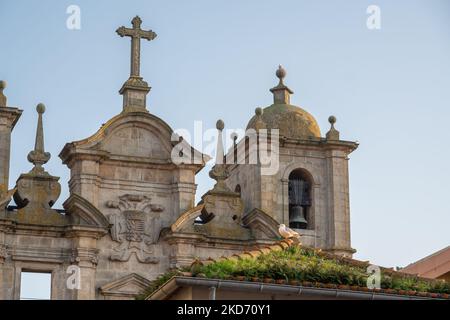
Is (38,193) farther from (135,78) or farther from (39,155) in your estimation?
(135,78)

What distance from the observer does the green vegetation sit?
30328 millimetres

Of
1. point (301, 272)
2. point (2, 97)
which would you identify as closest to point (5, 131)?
point (2, 97)

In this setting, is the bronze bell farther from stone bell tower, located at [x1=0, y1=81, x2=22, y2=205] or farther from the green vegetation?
the green vegetation

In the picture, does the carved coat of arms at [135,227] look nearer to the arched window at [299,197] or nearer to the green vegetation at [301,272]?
the arched window at [299,197]

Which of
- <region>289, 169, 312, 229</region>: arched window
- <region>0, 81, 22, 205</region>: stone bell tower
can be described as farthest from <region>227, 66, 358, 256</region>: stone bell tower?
<region>0, 81, 22, 205</region>: stone bell tower

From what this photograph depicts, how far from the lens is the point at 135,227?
4456 centimetres

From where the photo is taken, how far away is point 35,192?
43938 mm

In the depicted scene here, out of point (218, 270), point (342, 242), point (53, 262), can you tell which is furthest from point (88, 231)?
point (218, 270)

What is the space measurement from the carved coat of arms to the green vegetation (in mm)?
11681

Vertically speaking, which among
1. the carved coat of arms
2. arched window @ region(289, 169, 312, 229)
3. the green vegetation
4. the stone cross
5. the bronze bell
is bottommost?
the green vegetation
